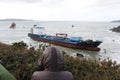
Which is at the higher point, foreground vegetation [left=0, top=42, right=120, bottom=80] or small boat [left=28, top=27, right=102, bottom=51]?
foreground vegetation [left=0, top=42, right=120, bottom=80]

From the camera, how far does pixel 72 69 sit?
7.73m

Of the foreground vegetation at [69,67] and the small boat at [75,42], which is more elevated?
the foreground vegetation at [69,67]

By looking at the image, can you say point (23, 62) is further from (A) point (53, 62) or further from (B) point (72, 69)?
(A) point (53, 62)

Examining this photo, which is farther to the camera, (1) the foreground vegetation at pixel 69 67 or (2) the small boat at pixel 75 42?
(2) the small boat at pixel 75 42

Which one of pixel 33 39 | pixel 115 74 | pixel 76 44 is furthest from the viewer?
pixel 33 39

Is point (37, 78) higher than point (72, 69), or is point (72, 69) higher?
point (37, 78)

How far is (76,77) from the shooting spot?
725cm

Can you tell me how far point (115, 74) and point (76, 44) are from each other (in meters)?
34.6

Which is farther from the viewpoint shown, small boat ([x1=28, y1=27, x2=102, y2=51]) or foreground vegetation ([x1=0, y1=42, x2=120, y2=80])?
small boat ([x1=28, y1=27, x2=102, y2=51])

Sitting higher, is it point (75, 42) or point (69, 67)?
point (69, 67)

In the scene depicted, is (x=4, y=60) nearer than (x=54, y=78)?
No

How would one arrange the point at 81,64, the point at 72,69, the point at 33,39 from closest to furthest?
1. the point at 72,69
2. the point at 81,64
3. the point at 33,39

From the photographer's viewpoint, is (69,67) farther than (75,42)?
No

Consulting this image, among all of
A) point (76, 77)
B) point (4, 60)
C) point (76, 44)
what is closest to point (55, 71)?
point (76, 77)
